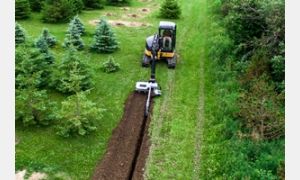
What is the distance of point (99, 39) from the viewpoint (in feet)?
108

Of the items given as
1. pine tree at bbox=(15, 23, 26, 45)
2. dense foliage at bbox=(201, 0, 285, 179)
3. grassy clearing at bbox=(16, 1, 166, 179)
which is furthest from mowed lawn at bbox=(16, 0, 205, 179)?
pine tree at bbox=(15, 23, 26, 45)

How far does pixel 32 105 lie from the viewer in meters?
21.8

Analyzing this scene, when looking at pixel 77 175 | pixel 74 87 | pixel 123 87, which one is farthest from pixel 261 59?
pixel 77 175

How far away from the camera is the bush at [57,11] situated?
39062mm

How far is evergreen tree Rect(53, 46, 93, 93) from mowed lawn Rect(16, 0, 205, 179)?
603 millimetres

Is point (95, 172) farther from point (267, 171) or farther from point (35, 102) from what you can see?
point (267, 171)

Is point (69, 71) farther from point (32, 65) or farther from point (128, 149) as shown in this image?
point (128, 149)

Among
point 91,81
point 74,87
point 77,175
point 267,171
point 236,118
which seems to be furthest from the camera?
point 91,81

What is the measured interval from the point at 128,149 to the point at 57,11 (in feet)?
71.2

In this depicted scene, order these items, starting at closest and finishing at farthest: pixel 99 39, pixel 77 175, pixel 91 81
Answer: pixel 77 175 < pixel 91 81 < pixel 99 39

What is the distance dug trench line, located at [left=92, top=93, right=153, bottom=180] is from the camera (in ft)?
62.8

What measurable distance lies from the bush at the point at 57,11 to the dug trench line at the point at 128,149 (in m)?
16.9

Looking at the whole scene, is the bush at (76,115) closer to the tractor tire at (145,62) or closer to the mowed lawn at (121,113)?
the mowed lawn at (121,113)

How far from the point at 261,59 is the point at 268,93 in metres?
3.52
